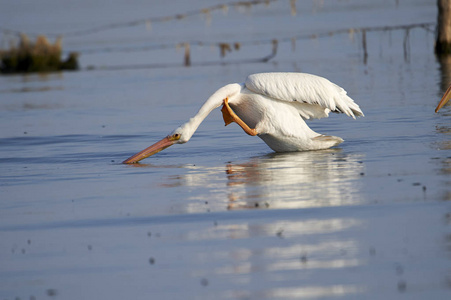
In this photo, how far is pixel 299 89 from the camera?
1044 cm

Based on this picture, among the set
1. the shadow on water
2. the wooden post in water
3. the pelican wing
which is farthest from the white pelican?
the wooden post in water

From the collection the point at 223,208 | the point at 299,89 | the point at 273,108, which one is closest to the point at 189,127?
the point at 273,108

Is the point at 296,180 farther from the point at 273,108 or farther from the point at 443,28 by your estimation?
the point at 443,28

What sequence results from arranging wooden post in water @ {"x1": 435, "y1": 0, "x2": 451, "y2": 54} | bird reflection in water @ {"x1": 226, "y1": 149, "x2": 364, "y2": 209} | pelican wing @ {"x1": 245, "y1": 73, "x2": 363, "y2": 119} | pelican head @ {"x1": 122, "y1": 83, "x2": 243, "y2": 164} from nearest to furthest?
bird reflection in water @ {"x1": 226, "y1": 149, "x2": 364, "y2": 209}, pelican wing @ {"x1": 245, "y1": 73, "x2": 363, "y2": 119}, pelican head @ {"x1": 122, "y1": 83, "x2": 243, "y2": 164}, wooden post in water @ {"x1": 435, "y1": 0, "x2": 451, "y2": 54}

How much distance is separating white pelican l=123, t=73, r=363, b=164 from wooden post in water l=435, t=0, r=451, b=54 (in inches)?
668

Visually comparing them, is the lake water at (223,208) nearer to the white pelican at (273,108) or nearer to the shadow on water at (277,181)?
the shadow on water at (277,181)

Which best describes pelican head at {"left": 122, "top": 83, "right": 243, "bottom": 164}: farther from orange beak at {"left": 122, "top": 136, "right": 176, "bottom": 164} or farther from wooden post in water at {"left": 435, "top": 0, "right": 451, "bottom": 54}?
wooden post in water at {"left": 435, "top": 0, "right": 451, "bottom": 54}

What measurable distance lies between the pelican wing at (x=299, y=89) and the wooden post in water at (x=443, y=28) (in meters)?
16.9

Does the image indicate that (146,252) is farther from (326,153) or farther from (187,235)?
(326,153)

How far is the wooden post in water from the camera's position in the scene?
26.7 metres

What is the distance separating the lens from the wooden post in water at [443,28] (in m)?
26.7

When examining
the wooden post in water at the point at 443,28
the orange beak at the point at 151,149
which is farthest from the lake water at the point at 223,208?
the wooden post in water at the point at 443,28

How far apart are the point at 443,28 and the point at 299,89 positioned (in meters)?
18.1

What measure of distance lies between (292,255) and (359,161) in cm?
403
